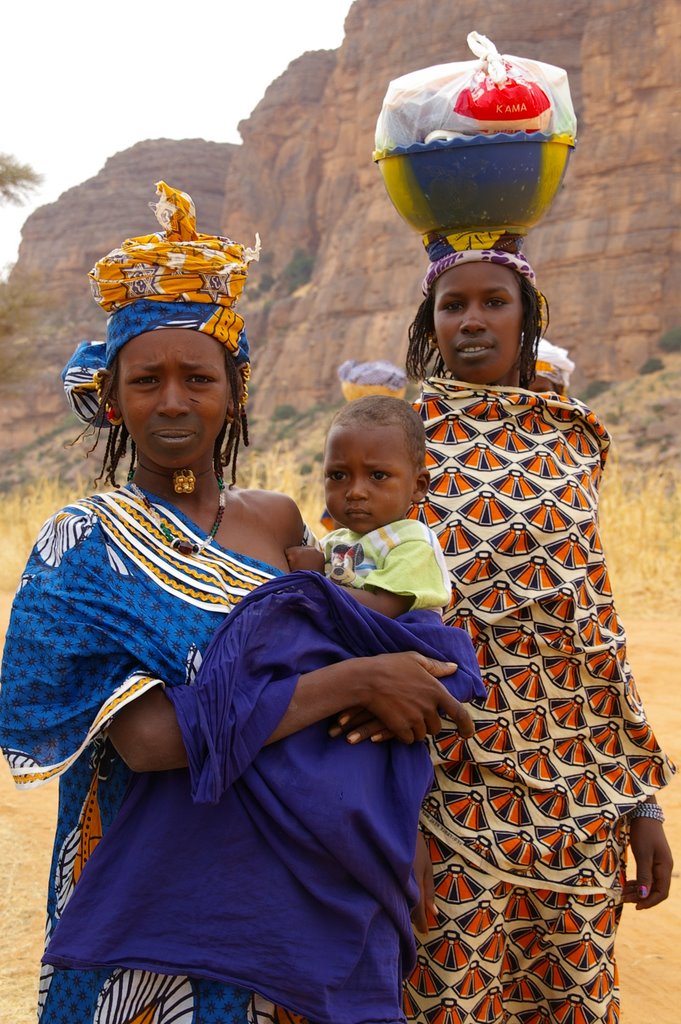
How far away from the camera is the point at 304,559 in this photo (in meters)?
2.01

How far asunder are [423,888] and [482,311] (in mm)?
1173

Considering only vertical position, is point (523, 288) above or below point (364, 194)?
below

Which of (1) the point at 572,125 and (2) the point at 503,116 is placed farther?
(1) the point at 572,125

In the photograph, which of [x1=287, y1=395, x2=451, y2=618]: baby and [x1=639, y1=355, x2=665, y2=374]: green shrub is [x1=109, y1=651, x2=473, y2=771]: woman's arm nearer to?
[x1=287, y1=395, x2=451, y2=618]: baby

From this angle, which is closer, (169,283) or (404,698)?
(404,698)

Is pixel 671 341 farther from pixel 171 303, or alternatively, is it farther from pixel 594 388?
pixel 171 303

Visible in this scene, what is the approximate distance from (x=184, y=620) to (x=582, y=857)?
42.0 inches

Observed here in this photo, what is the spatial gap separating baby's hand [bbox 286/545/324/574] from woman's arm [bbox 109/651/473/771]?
34 centimetres

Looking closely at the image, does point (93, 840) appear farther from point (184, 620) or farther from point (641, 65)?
point (641, 65)

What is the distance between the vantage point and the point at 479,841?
2182 mm

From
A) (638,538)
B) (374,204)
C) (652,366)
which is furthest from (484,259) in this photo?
(374,204)

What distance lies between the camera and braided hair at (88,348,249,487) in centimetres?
197

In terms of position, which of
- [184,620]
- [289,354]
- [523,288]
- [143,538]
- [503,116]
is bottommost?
[184,620]

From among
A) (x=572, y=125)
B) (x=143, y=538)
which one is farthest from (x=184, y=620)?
(x=572, y=125)
